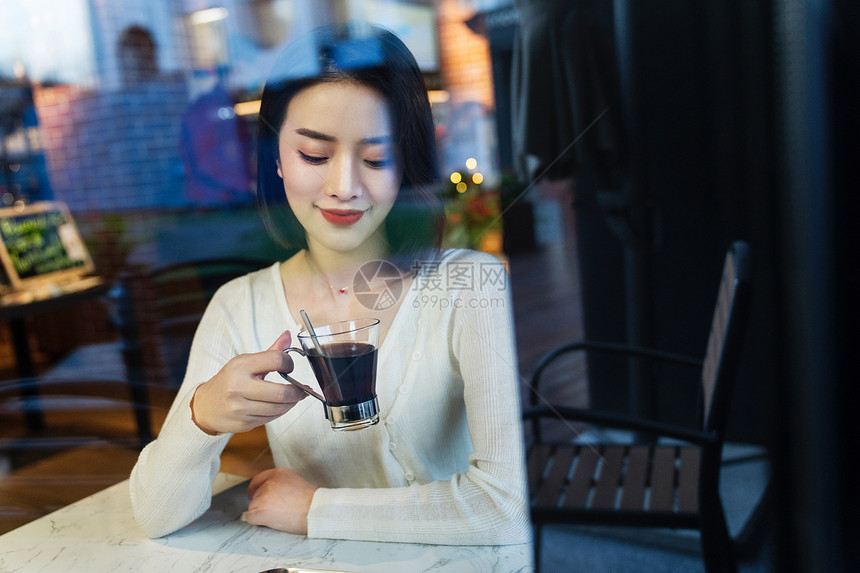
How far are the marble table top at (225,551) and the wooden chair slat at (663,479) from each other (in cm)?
45

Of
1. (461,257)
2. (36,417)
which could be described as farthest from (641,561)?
(36,417)

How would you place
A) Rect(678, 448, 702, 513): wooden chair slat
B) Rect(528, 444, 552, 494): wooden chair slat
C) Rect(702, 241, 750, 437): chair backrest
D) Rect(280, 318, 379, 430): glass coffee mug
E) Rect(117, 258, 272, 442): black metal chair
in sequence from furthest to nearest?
Rect(528, 444, 552, 494): wooden chair slat, Rect(678, 448, 702, 513): wooden chair slat, Rect(702, 241, 750, 437): chair backrest, Rect(117, 258, 272, 442): black metal chair, Rect(280, 318, 379, 430): glass coffee mug

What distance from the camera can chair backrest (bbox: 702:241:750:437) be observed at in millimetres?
904

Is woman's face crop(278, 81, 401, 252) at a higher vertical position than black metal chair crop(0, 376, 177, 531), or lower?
higher

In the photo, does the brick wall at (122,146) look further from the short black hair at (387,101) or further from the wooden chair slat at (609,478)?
the wooden chair slat at (609,478)

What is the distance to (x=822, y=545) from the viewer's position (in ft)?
2.85

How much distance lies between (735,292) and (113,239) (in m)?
0.80

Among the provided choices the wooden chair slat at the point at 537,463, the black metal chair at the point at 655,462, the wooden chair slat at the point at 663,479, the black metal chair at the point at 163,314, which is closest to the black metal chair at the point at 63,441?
the black metal chair at the point at 163,314

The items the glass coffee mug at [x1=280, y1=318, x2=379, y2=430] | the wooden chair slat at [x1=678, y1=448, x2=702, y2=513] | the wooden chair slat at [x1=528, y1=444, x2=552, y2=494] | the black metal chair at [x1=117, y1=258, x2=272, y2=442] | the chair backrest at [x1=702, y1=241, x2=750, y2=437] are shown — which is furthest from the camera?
the wooden chair slat at [x1=528, y1=444, x2=552, y2=494]

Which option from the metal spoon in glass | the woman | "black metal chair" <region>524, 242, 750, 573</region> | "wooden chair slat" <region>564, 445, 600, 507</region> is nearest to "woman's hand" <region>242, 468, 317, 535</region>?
the woman

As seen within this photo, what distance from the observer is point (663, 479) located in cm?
111

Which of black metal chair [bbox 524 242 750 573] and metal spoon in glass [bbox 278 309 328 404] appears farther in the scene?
black metal chair [bbox 524 242 750 573]

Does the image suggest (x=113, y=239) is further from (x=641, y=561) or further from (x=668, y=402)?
(x=641, y=561)

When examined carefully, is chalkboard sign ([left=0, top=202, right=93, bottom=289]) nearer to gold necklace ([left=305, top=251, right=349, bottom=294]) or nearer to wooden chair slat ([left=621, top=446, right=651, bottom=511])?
gold necklace ([left=305, top=251, right=349, bottom=294])
